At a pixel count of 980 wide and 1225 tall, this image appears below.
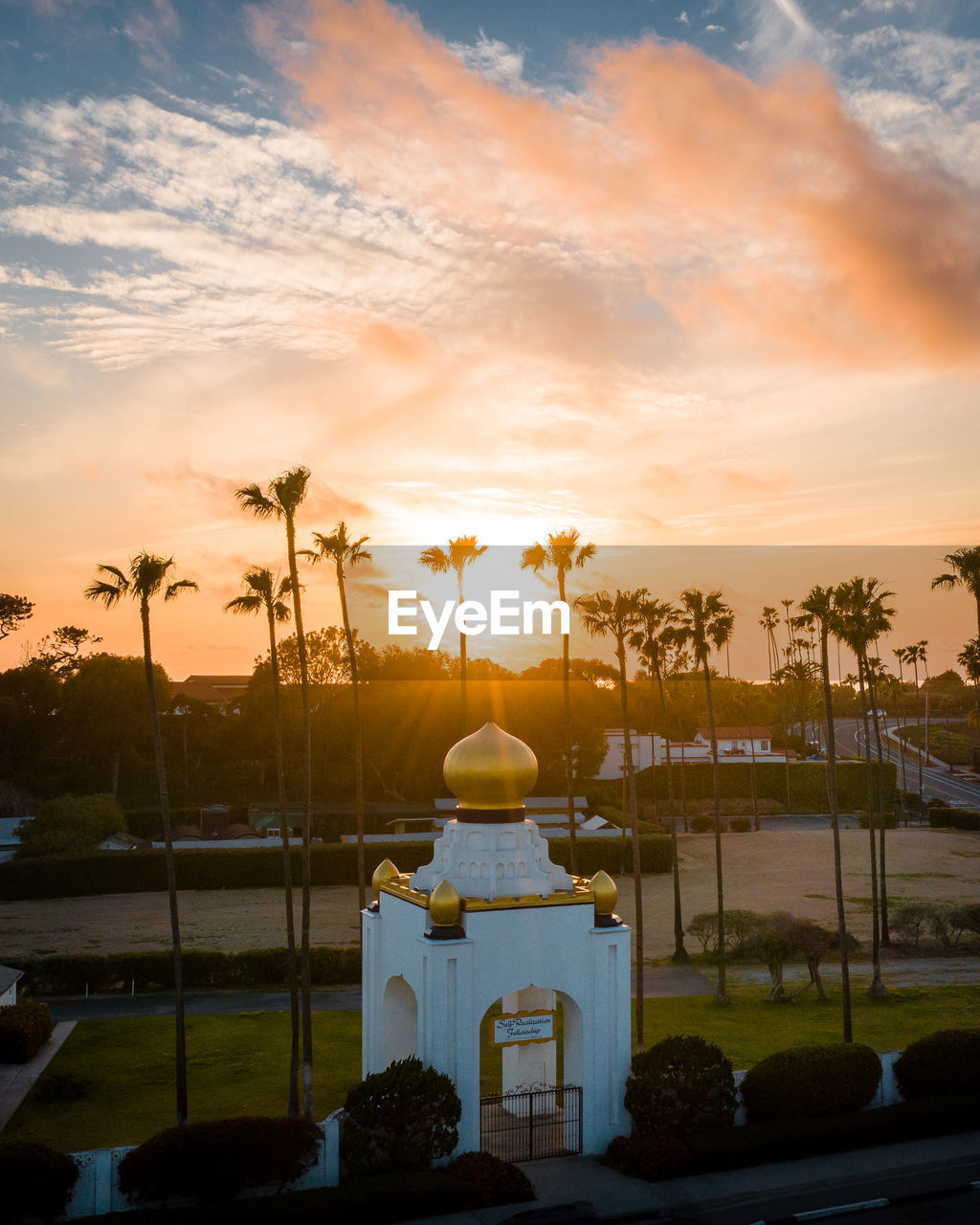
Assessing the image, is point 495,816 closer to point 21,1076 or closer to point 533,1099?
point 533,1099

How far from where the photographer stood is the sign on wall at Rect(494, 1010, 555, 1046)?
19.2m

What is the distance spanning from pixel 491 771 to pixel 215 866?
1570 inches

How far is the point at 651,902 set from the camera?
50094mm

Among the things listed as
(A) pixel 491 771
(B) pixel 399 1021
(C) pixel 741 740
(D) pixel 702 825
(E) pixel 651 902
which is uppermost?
(A) pixel 491 771

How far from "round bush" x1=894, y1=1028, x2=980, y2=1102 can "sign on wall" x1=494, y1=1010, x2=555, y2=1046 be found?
7.99m

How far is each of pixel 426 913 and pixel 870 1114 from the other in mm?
9894

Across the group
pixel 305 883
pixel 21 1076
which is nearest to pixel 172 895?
pixel 305 883

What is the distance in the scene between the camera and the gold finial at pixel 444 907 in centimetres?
1830

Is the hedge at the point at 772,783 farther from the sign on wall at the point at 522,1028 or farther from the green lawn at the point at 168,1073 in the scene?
the sign on wall at the point at 522,1028

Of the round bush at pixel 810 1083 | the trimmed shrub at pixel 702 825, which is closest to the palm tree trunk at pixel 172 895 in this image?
the round bush at pixel 810 1083

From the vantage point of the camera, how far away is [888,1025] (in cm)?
3012

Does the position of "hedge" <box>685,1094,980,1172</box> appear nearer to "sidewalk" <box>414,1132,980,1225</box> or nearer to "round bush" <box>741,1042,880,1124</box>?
"sidewalk" <box>414,1132,980,1225</box>

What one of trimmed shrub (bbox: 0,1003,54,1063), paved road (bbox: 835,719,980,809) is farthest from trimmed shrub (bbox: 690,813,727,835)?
trimmed shrub (bbox: 0,1003,54,1063)

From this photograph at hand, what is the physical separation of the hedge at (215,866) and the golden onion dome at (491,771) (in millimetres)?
36318
